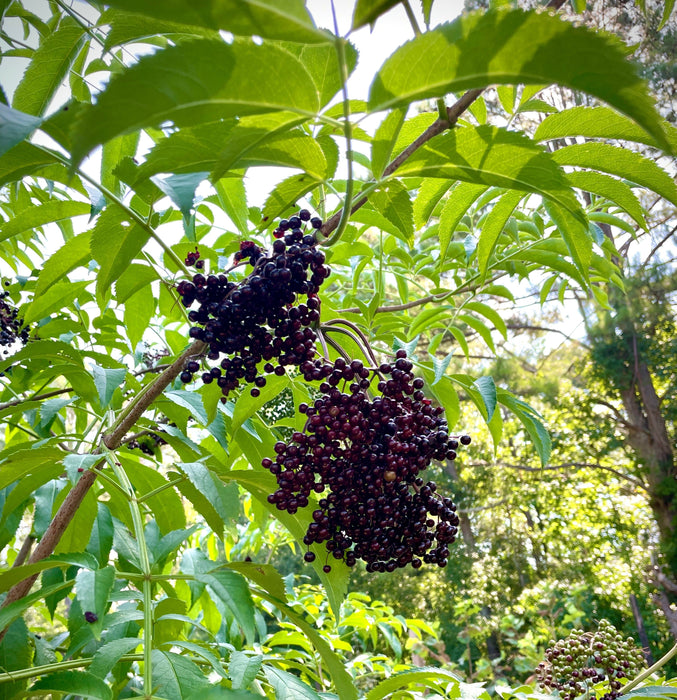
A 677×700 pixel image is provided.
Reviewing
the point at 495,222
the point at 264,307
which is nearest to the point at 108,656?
the point at 264,307

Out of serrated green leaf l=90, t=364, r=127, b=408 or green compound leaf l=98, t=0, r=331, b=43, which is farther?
serrated green leaf l=90, t=364, r=127, b=408

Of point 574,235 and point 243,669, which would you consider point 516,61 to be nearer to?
point 574,235

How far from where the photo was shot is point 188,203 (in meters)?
0.74

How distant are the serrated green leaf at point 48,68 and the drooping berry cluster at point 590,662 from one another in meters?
2.25

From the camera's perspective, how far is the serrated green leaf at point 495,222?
113cm

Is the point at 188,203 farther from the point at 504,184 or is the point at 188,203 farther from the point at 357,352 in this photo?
the point at 357,352

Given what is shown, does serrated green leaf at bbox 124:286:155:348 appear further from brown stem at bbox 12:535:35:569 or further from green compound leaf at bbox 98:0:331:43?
green compound leaf at bbox 98:0:331:43

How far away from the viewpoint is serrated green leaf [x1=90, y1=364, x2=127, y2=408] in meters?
1.14

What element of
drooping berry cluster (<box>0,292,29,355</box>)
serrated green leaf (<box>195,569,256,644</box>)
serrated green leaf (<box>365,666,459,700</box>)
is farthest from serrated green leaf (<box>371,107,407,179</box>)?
drooping berry cluster (<box>0,292,29,355</box>)

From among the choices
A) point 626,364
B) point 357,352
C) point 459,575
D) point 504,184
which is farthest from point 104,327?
point 459,575

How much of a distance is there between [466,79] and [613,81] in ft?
0.48

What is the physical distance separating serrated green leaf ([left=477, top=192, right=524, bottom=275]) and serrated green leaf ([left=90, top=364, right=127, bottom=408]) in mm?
790

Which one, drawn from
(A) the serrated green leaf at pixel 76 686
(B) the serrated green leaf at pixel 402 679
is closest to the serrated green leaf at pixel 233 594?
(A) the serrated green leaf at pixel 76 686

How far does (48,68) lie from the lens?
1.22 metres
